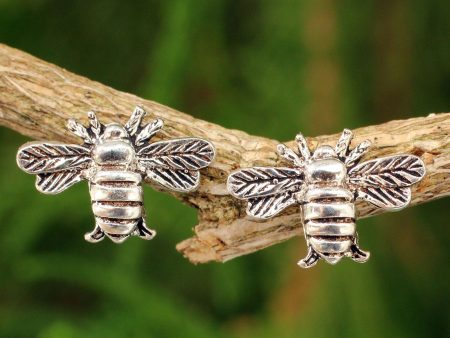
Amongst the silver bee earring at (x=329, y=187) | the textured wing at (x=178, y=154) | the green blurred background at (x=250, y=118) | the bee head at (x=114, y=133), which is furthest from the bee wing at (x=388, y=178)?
the green blurred background at (x=250, y=118)

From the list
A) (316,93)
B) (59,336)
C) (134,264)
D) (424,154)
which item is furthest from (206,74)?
(424,154)

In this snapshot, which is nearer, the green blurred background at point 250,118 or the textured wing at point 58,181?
the textured wing at point 58,181

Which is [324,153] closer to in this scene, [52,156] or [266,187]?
[266,187]

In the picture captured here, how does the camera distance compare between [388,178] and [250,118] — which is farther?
[250,118]

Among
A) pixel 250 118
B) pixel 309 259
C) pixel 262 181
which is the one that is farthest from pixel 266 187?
pixel 250 118

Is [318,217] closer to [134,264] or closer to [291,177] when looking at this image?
[291,177]

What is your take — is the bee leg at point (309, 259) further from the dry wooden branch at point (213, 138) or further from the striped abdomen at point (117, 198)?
the striped abdomen at point (117, 198)
